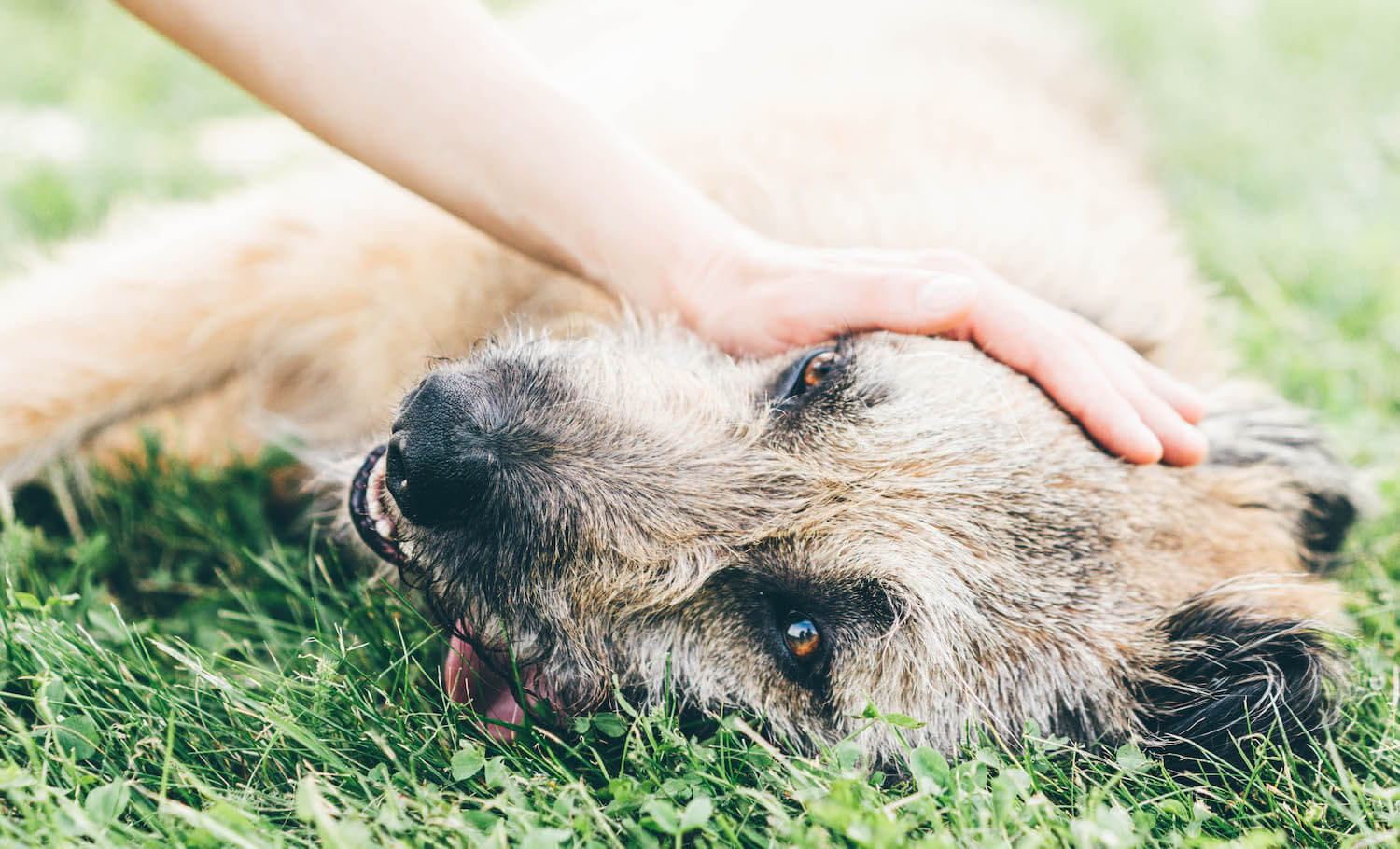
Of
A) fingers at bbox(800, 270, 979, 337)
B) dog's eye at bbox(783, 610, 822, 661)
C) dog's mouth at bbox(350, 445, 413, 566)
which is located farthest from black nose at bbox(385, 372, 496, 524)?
fingers at bbox(800, 270, 979, 337)

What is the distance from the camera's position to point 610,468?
6.97ft

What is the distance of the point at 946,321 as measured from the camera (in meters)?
2.27

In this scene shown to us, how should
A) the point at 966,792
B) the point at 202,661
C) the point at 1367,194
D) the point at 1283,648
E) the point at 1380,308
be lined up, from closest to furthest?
the point at 966,792 < the point at 202,661 < the point at 1283,648 < the point at 1380,308 < the point at 1367,194

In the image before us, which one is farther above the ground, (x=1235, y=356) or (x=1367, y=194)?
(x=1367, y=194)

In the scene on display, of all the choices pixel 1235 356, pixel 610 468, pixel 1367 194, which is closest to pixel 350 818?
pixel 610 468

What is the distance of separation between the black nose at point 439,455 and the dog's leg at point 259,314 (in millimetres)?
894

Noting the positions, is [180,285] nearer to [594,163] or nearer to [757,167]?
[594,163]

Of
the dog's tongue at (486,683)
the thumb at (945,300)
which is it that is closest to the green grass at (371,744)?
the dog's tongue at (486,683)

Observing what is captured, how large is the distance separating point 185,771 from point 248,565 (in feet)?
3.61

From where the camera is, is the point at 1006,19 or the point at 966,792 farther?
the point at 1006,19

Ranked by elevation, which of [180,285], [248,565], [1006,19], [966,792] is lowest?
[248,565]

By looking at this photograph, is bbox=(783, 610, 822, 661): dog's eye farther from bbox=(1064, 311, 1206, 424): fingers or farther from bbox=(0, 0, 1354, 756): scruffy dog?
bbox=(1064, 311, 1206, 424): fingers

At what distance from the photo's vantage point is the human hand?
2264 millimetres

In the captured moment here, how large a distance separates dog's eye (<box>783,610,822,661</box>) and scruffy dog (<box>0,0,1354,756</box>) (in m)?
0.01
